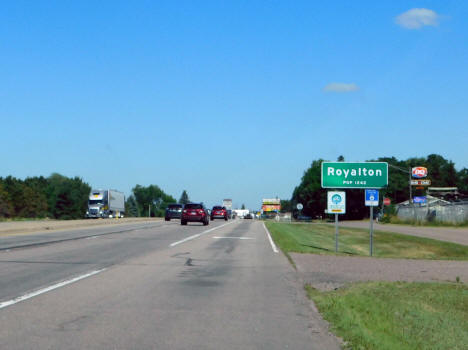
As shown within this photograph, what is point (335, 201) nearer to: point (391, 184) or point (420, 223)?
point (420, 223)

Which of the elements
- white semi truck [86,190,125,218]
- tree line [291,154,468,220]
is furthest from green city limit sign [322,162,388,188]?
tree line [291,154,468,220]

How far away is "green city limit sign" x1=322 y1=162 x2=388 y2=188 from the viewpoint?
2475cm

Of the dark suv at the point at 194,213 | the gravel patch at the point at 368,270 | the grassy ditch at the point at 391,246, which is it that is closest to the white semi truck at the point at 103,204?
the dark suv at the point at 194,213

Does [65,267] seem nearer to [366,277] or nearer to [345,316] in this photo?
[366,277]

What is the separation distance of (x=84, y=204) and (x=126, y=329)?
5987 inches

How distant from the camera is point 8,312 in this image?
9.27m

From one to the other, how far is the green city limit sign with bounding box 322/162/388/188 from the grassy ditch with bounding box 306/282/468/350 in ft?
35.5

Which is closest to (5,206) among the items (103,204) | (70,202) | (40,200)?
(70,202)

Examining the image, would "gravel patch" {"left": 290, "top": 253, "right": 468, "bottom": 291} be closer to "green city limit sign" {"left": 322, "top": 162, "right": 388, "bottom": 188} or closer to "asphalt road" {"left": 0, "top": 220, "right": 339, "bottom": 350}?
"asphalt road" {"left": 0, "top": 220, "right": 339, "bottom": 350}

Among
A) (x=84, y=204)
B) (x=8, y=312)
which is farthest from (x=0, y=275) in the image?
(x=84, y=204)

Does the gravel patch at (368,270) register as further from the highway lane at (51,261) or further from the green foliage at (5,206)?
the green foliage at (5,206)

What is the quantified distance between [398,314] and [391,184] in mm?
138244

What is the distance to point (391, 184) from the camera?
5684 inches

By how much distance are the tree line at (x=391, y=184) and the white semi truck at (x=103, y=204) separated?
52.0m
